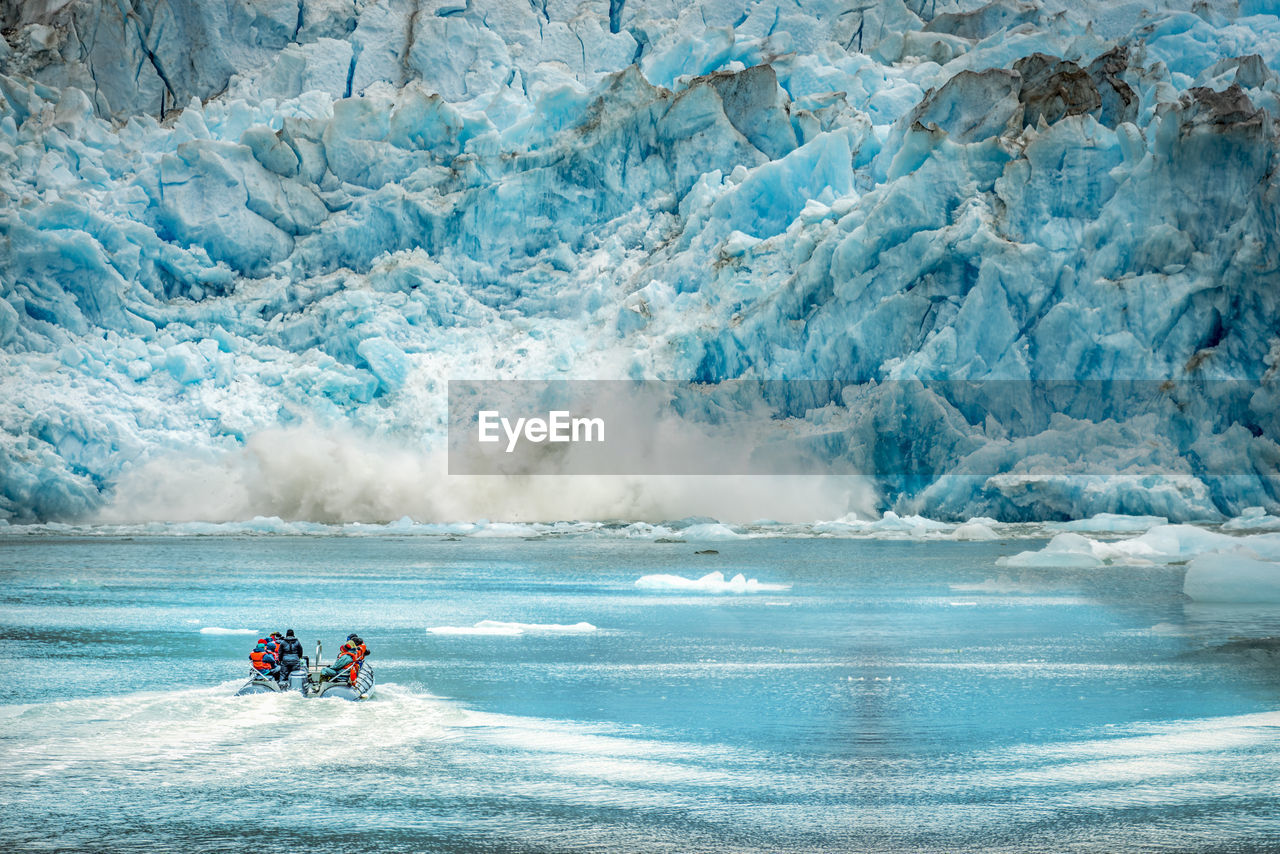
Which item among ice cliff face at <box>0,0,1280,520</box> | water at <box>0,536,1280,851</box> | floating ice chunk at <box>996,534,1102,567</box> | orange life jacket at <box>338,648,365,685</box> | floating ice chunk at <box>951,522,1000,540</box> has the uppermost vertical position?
ice cliff face at <box>0,0,1280,520</box>

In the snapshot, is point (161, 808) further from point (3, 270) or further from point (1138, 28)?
point (1138, 28)

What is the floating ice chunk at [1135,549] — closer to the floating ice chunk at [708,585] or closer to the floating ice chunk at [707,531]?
the floating ice chunk at [708,585]

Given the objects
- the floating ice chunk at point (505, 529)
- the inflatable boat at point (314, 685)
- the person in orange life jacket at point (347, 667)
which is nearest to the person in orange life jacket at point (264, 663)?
the inflatable boat at point (314, 685)

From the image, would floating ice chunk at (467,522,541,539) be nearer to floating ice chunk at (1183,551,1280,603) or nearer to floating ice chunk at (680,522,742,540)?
floating ice chunk at (680,522,742,540)

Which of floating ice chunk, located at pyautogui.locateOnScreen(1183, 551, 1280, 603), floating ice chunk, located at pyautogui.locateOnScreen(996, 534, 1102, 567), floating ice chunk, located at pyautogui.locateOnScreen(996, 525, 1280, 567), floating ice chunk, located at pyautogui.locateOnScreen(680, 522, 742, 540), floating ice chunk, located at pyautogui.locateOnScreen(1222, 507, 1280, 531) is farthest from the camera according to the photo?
floating ice chunk, located at pyautogui.locateOnScreen(680, 522, 742, 540)

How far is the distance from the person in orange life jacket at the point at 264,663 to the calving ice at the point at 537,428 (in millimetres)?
26999

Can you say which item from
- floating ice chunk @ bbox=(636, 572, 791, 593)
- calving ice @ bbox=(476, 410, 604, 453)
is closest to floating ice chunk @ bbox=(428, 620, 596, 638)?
floating ice chunk @ bbox=(636, 572, 791, 593)

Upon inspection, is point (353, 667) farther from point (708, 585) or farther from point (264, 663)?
point (708, 585)

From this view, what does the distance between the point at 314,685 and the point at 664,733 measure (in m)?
3.20

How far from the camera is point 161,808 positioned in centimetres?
714

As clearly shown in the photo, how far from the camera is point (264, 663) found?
10867 millimetres

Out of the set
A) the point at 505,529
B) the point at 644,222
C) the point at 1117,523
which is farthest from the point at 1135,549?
the point at 505,529

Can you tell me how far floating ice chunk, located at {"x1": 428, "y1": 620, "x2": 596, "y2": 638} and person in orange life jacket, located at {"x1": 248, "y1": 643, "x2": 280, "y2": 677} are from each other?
17.1 feet

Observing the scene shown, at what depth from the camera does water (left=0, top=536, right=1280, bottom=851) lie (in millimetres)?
6781
